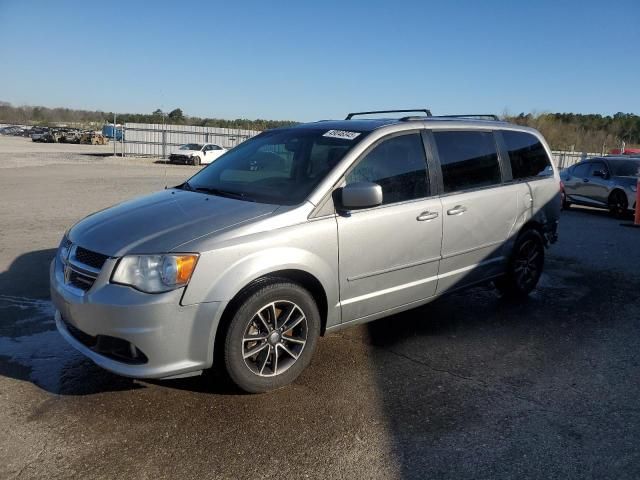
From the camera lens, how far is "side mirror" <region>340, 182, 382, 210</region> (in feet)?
12.2

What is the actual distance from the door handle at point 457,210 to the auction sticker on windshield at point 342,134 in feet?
3.42

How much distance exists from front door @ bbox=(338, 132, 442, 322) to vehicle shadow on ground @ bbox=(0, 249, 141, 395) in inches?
66.7

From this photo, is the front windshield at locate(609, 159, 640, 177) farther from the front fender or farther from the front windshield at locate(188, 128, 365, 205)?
the front fender

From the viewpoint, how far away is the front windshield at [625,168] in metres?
13.9

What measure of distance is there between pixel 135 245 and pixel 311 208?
1165 millimetres

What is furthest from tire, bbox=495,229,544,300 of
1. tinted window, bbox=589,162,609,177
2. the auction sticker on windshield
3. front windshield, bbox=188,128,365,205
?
tinted window, bbox=589,162,609,177

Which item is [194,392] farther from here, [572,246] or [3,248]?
[572,246]

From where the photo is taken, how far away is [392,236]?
411cm

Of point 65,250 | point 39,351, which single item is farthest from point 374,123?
point 39,351

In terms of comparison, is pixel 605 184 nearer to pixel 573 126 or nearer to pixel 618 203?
pixel 618 203

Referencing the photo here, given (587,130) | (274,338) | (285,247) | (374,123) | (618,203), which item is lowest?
(274,338)

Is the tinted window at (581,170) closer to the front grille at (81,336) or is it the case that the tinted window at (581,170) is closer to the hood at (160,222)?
the hood at (160,222)

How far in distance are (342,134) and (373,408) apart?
211cm

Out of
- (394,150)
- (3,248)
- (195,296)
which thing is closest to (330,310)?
(195,296)
